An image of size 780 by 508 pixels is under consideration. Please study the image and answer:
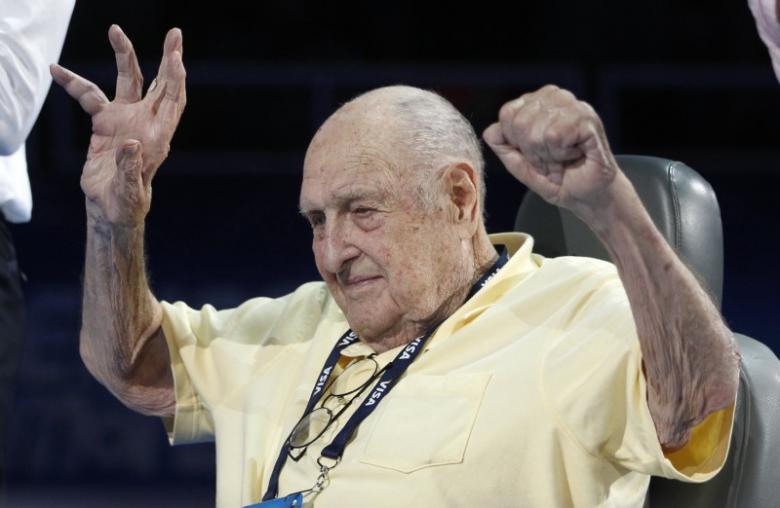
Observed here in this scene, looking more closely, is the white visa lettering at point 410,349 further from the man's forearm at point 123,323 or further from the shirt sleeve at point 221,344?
the man's forearm at point 123,323

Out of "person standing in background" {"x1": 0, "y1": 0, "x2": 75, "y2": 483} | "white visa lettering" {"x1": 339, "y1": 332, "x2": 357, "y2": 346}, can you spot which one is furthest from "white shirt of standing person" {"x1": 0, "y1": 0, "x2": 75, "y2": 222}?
"white visa lettering" {"x1": 339, "y1": 332, "x2": 357, "y2": 346}

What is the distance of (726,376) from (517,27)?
3170 mm

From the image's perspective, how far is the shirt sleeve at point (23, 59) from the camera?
211cm

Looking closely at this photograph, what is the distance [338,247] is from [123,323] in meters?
0.48

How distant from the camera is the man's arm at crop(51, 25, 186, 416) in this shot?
216 cm

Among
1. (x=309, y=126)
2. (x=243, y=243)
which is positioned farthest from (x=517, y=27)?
(x=243, y=243)

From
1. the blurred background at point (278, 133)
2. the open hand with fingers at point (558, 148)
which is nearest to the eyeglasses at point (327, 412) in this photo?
the open hand with fingers at point (558, 148)

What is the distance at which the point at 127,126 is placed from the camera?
7.14 feet

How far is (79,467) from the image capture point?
3.50 meters

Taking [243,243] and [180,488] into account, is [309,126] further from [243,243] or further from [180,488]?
[180,488]

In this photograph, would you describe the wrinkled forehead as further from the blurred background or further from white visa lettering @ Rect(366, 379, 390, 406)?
the blurred background

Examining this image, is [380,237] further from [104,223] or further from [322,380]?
[104,223]

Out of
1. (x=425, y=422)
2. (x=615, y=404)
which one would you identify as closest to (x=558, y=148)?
(x=615, y=404)

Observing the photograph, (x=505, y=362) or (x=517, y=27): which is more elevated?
(x=517, y=27)
